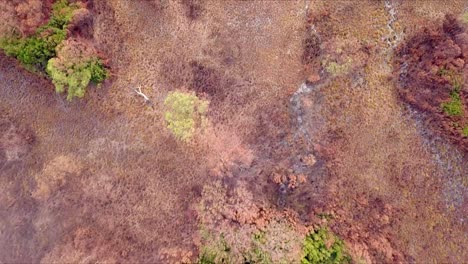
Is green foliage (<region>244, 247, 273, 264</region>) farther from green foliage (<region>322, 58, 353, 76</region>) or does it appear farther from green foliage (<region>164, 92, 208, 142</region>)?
green foliage (<region>322, 58, 353, 76</region>)

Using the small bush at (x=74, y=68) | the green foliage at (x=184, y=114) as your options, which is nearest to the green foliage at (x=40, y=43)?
the small bush at (x=74, y=68)

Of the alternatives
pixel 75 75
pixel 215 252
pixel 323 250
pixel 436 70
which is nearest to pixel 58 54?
pixel 75 75

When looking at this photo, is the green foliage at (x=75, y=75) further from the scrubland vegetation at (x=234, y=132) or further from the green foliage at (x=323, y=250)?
the green foliage at (x=323, y=250)

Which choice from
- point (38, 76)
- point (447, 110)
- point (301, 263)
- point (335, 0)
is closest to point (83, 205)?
point (38, 76)

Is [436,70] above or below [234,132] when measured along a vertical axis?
above

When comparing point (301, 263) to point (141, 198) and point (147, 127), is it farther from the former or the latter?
point (147, 127)

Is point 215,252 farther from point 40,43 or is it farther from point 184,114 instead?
point 40,43
